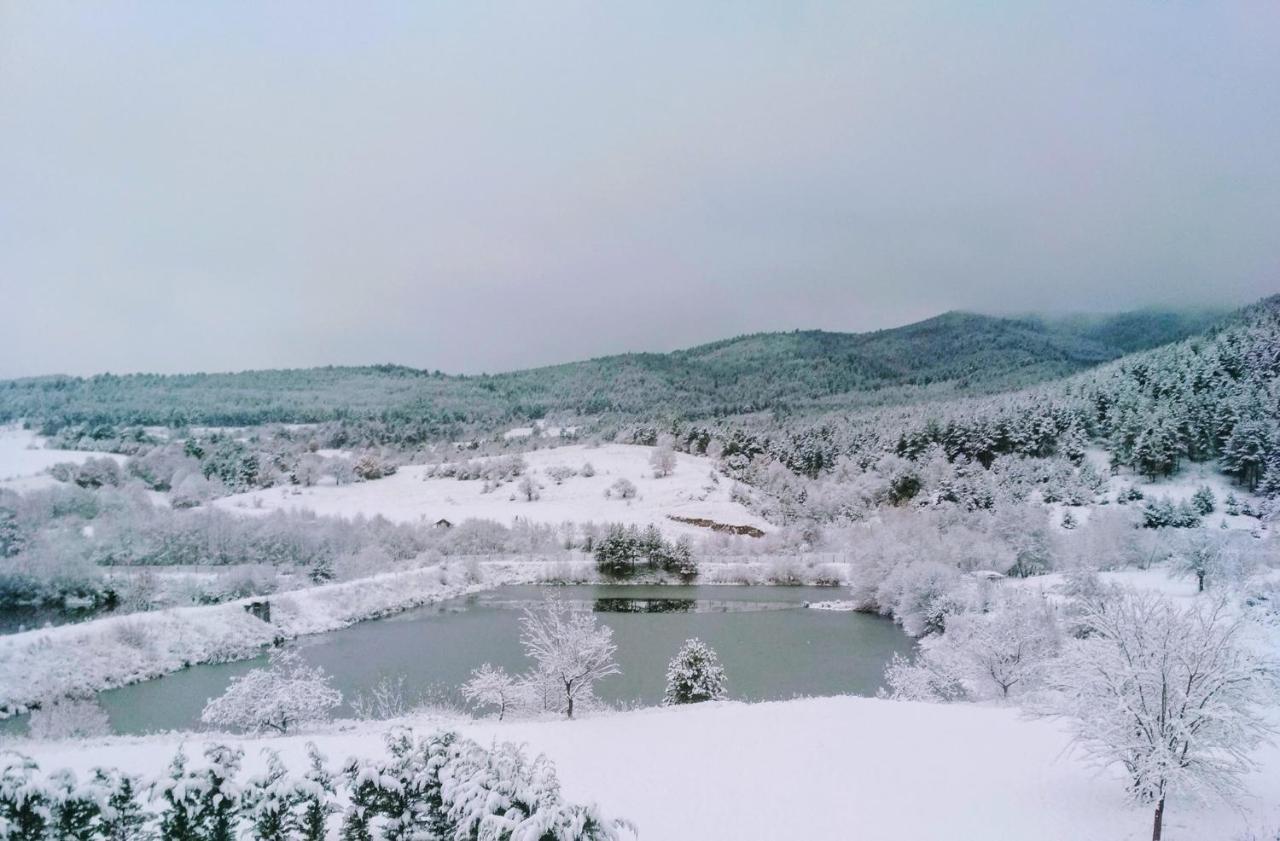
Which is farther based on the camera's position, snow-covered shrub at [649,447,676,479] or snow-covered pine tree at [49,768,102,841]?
snow-covered shrub at [649,447,676,479]

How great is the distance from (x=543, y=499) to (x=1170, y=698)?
87626mm

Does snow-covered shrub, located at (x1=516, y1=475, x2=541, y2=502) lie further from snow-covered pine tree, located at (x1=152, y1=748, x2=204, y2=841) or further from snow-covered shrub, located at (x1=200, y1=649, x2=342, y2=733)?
snow-covered pine tree, located at (x1=152, y1=748, x2=204, y2=841)

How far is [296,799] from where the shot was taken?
28.2ft

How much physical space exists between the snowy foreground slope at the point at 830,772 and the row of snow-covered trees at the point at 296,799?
167 inches

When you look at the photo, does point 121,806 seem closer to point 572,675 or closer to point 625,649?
point 572,675

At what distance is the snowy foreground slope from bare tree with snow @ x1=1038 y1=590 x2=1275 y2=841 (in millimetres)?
985

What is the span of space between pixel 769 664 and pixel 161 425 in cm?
11244

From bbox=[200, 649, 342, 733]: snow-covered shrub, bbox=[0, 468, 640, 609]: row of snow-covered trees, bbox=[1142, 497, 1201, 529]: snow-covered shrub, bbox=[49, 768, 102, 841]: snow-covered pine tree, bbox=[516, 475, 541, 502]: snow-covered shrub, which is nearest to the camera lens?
bbox=[49, 768, 102, 841]: snow-covered pine tree

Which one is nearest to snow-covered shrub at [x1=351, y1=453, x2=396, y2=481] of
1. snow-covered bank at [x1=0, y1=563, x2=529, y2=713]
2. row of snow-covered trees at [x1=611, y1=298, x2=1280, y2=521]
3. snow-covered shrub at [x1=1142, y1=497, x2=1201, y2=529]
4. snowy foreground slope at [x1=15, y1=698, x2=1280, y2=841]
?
snow-covered bank at [x1=0, y1=563, x2=529, y2=713]

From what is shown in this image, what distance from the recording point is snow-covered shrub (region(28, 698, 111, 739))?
22.2 meters

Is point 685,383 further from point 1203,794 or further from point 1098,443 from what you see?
point 1203,794

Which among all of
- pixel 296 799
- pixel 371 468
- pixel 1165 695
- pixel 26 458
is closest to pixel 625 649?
pixel 1165 695

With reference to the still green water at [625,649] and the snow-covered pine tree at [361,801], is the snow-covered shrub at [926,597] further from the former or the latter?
the snow-covered pine tree at [361,801]

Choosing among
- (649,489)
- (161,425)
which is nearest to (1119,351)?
(649,489)
